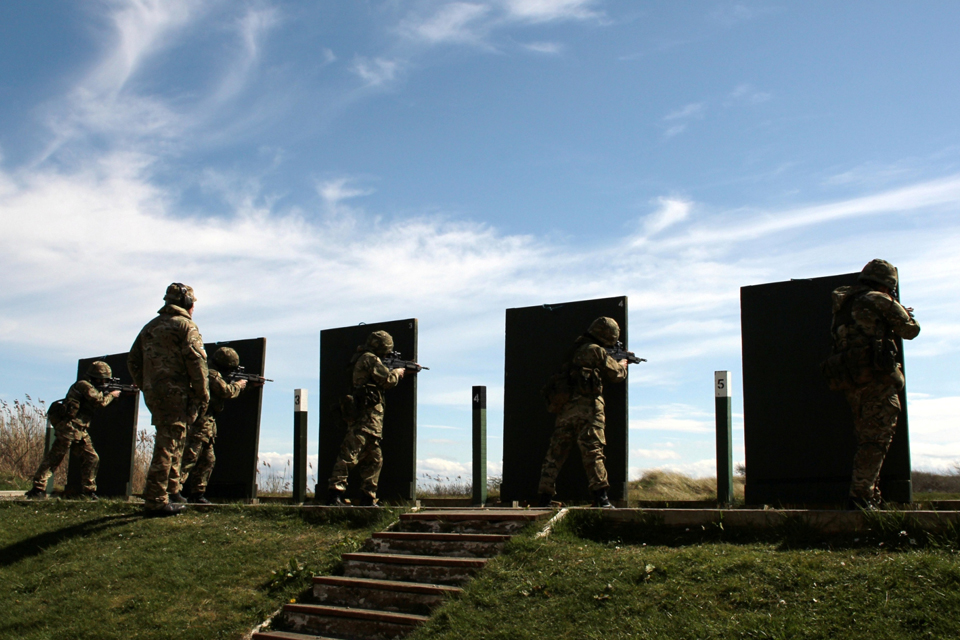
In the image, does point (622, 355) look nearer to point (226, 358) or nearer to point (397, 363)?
point (397, 363)

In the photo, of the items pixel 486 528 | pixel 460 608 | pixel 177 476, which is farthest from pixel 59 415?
pixel 460 608

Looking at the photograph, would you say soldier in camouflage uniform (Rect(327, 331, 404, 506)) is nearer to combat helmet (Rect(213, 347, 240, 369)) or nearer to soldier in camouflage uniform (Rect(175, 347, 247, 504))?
soldier in camouflage uniform (Rect(175, 347, 247, 504))

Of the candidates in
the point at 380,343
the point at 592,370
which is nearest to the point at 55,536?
the point at 380,343

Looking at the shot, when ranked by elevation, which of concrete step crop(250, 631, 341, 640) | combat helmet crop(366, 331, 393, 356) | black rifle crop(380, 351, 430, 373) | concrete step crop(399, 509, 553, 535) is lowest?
concrete step crop(250, 631, 341, 640)

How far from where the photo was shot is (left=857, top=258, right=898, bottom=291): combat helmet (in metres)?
7.43

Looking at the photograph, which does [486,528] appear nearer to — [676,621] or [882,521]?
[676,621]

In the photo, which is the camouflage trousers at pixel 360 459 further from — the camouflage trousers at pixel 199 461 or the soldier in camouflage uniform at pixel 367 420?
the camouflage trousers at pixel 199 461

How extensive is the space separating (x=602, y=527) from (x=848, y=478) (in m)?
3.06

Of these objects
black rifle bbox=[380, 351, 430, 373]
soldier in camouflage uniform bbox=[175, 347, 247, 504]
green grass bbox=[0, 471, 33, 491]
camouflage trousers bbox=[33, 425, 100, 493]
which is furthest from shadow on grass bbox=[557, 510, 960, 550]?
green grass bbox=[0, 471, 33, 491]

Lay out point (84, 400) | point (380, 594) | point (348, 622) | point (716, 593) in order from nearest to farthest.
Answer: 1. point (716, 593)
2. point (348, 622)
3. point (380, 594)
4. point (84, 400)

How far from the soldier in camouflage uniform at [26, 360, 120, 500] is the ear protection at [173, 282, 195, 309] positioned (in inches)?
191

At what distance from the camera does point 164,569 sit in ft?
24.6

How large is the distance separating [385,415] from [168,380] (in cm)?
290

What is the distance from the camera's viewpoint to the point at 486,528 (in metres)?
7.10
